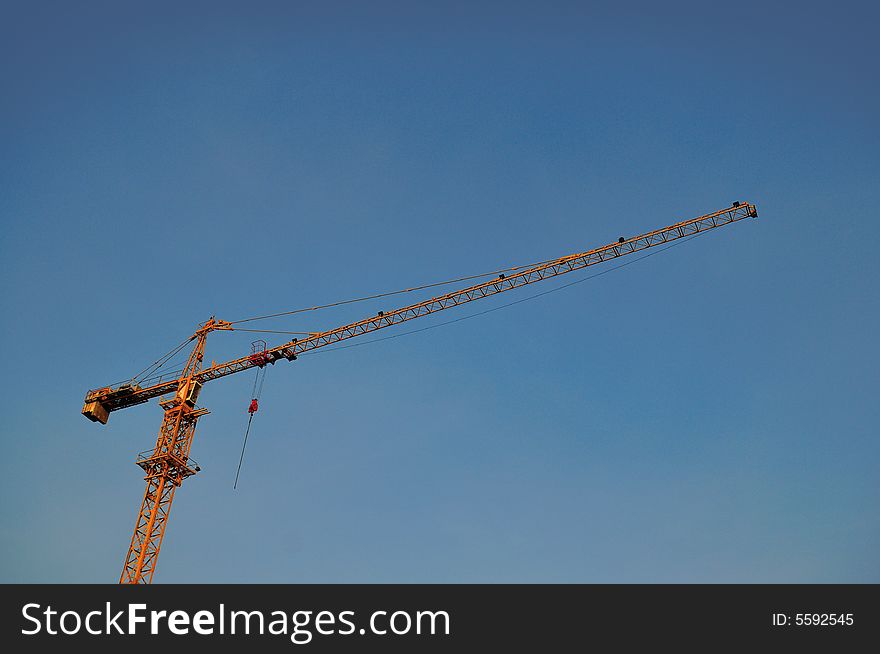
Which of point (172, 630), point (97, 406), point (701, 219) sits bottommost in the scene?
point (172, 630)

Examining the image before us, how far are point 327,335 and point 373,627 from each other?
55.1 meters

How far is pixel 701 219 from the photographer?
10138cm

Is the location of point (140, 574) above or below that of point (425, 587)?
above

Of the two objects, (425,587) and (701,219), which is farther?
(701,219)

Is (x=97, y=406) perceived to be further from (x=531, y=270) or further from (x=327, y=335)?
(x=531, y=270)

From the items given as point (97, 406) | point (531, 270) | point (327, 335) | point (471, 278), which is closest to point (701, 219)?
point (531, 270)

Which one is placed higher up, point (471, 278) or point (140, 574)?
point (471, 278)

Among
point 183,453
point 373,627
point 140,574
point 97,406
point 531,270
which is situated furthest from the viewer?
point 531,270

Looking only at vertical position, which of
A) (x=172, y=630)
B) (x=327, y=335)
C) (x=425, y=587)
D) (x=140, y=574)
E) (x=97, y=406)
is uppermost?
(x=327, y=335)

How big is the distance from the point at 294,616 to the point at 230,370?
55.2 m

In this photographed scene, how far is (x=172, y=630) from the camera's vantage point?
45.0 m

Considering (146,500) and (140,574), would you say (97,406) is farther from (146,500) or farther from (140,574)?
(140,574)

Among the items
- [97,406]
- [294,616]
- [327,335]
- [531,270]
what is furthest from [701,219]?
[294,616]

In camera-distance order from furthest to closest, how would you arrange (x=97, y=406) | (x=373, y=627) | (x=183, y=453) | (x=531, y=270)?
(x=531, y=270) < (x=97, y=406) < (x=183, y=453) < (x=373, y=627)
